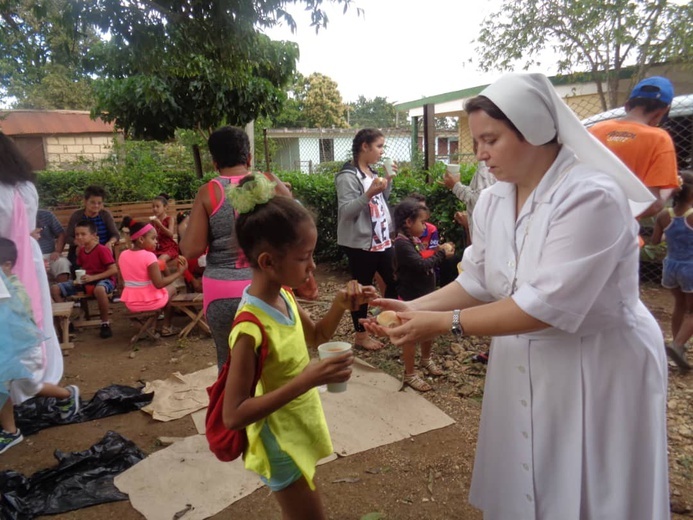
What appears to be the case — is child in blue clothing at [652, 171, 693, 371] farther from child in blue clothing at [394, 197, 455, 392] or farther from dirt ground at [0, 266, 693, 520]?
child in blue clothing at [394, 197, 455, 392]

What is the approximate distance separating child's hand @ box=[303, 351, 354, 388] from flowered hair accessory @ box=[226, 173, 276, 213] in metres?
0.63

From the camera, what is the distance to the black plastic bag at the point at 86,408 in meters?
3.89

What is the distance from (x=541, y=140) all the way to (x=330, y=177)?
7.82m

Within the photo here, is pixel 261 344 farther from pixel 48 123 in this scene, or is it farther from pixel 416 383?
pixel 48 123

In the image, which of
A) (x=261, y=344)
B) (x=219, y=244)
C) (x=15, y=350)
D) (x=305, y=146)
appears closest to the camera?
(x=261, y=344)

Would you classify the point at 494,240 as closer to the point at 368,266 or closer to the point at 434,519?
the point at 434,519

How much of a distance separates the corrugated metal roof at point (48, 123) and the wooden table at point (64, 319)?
21.9m

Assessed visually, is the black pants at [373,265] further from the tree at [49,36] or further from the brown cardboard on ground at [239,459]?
the tree at [49,36]

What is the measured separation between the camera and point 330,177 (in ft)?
30.4

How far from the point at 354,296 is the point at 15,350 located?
2488 millimetres

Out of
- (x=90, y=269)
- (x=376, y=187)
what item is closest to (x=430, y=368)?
(x=376, y=187)

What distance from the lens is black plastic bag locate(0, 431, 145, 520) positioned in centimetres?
290

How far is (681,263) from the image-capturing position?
4.29 m

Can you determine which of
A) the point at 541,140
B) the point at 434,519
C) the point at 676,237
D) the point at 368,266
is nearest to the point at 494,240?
the point at 541,140
